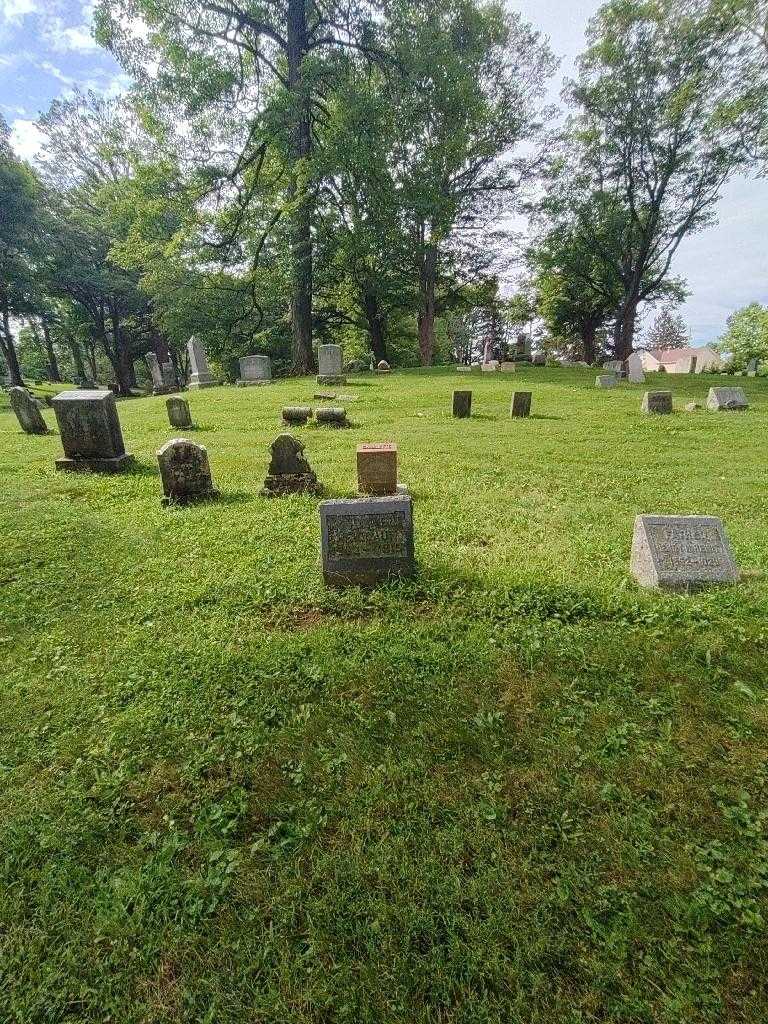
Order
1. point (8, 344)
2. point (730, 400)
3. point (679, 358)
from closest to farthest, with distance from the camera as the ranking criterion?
1. point (730, 400)
2. point (8, 344)
3. point (679, 358)

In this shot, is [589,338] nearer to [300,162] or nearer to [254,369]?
[300,162]

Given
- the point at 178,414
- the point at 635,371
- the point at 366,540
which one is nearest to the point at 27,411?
the point at 178,414

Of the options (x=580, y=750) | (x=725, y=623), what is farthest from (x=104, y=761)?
(x=725, y=623)

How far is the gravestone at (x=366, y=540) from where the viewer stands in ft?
13.0

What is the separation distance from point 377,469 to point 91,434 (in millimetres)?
5054

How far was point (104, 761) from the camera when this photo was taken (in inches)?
98.8

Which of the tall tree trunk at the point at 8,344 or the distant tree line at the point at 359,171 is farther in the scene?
the tall tree trunk at the point at 8,344

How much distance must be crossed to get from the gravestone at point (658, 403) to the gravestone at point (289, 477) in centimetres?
1017

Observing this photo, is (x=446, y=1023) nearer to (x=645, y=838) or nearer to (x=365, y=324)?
(x=645, y=838)

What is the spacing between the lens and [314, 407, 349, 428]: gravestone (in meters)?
10.9

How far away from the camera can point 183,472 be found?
6.11 metres

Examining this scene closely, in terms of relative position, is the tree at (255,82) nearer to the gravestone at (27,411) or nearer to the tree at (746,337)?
the gravestone at (27,411)

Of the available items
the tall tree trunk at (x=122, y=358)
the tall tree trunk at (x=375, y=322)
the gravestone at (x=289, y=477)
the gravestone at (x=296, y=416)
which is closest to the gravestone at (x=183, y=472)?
the gravestone at (x=289, y=477)

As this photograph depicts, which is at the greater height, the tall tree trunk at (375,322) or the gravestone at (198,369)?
the tall tree trunk at (375,322)
